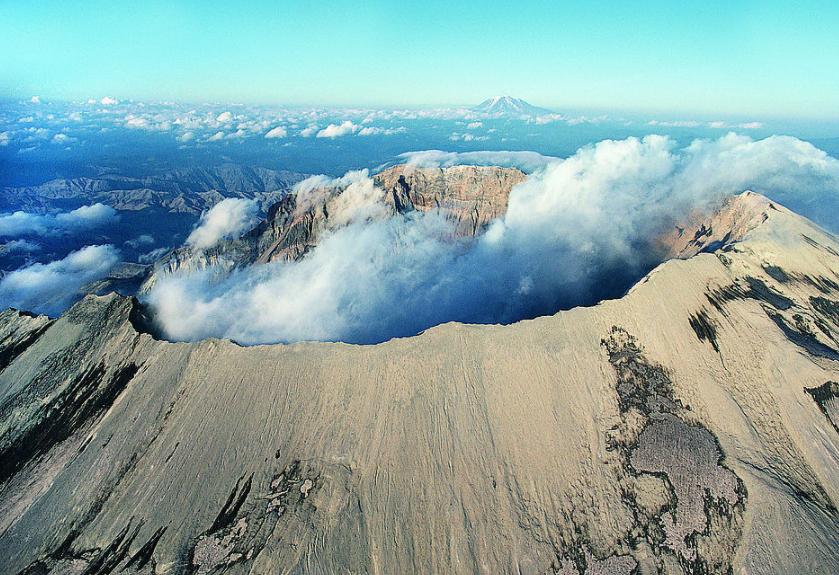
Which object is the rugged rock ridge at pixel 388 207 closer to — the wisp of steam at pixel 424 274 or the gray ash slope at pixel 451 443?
the wisp of steam at pixel 424 274

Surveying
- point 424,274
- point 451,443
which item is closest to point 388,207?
point 424,274

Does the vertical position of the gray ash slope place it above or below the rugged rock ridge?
above

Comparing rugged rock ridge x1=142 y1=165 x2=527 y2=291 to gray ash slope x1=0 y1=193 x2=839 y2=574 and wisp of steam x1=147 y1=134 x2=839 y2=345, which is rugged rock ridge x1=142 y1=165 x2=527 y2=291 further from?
gray ash slope x1=0 y1=193 x2=839 y2=574

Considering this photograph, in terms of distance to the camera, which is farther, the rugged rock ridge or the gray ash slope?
the rugged rock ridge

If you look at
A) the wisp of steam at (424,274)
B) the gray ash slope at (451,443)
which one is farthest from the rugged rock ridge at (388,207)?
the gray ash slope at (451,443)

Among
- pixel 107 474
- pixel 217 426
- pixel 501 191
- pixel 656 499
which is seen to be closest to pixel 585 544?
pixel 656 499

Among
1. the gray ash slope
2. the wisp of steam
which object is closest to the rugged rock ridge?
the wisp of steam
